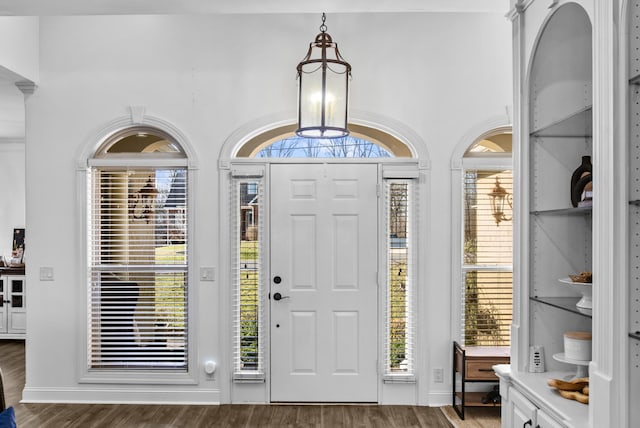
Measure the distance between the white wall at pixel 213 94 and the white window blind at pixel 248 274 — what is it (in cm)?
18

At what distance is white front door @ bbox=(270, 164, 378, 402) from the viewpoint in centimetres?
443

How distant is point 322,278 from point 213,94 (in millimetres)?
1696

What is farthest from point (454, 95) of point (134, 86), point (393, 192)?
point (134, 86)

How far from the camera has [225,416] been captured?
4137mm

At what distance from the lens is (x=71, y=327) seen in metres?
4.46

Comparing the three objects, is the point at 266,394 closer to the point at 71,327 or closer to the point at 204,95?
the point at 71,327

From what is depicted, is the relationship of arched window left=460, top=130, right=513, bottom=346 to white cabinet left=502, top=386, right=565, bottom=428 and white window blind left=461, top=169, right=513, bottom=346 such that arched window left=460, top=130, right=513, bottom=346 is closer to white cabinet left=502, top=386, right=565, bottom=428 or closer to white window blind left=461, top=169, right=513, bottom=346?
white window blind left=461, top=169, right=513, bottom=346

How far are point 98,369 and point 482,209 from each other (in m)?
3.33

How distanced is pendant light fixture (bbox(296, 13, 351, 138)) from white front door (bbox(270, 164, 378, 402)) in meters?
0.67

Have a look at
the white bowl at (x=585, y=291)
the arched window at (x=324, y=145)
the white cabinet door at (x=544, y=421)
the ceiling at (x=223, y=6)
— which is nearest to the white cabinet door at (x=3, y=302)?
the arched window at (x=324, y=145)

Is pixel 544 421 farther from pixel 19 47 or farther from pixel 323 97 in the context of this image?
pixel 19 47

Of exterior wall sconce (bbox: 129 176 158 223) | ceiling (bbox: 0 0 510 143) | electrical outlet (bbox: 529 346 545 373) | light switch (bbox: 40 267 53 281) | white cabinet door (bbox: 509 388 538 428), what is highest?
ceiling (bbox: 0 0 510 143)

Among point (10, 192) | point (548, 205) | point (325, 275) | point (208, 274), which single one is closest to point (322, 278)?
point (325, 275)

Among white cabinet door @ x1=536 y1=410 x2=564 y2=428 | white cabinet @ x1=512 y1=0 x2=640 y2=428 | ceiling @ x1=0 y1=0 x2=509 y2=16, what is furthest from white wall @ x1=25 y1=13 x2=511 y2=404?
white cabinet door @ x1=536 y1=410 x2=564 y2=428
